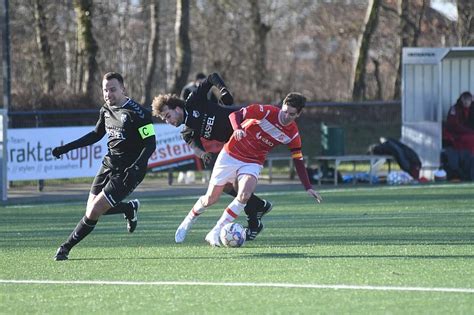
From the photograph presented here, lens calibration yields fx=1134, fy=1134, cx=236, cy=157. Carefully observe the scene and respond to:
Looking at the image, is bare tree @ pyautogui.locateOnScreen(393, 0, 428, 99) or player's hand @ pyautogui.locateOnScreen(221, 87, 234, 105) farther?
bare tree @ pyautogui.locateOnScreen(393, 0, 428, 99)

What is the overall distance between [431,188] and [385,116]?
930cm

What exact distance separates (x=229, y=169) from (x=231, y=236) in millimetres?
723

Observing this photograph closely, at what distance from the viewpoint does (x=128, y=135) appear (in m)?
11.2

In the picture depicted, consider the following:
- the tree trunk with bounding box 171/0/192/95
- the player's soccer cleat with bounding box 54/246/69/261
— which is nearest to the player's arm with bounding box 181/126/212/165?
the player's soccer cleat with bounding box 54/246/69/261

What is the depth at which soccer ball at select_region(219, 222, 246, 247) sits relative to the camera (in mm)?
11734

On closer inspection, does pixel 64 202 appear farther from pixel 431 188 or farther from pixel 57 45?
pixel 57 45

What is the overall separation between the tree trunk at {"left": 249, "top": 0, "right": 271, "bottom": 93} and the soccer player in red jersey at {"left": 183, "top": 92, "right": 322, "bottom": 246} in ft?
84.0

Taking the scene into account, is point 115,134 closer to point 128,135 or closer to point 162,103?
point 128,135

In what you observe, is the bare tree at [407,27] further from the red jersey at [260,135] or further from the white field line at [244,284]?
the white field line at [244,284]

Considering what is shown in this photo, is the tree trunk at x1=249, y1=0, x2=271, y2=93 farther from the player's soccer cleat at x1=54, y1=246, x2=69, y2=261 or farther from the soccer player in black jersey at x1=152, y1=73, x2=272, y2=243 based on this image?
the player's soccer cleat at x1=54, y1=246, x2=69, y2=261

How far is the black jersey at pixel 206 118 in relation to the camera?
1243 centimetres

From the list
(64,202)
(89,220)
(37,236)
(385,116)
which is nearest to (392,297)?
(89,220)

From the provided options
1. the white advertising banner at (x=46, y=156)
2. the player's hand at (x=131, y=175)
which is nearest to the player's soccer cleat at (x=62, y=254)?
the player's hand at (x=131, y=175)

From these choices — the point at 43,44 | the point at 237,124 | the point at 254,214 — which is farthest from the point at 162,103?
the point at 43,44
